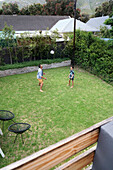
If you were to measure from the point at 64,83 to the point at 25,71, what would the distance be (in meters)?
4.15

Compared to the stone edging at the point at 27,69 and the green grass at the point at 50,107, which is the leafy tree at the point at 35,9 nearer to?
the stone edging at the point at 27,69

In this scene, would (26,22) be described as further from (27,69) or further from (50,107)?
(50,107)

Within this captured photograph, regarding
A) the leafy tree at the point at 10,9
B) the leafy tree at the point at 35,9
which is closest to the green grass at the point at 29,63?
the leafy tree at the point at 35,9

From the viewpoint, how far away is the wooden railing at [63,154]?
0.99m

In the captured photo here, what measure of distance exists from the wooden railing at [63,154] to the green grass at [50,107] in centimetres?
299

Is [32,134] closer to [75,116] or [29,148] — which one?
[29,148]

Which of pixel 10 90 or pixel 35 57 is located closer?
pixel 10 90

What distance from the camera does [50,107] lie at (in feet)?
20.9

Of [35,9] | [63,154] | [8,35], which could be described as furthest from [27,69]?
[35,9]

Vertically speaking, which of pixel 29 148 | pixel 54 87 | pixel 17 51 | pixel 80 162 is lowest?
pixel 29 148

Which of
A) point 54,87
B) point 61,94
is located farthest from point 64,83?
point 61,94

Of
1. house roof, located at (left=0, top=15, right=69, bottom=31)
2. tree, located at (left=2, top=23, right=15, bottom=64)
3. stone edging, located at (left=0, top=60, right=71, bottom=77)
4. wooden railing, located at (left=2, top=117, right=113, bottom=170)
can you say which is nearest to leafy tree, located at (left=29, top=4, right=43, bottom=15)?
house roof, located at (left=0, top=15, right=69, bottom=31)

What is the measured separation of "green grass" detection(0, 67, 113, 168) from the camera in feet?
Answer: 14.2

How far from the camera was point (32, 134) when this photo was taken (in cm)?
464
